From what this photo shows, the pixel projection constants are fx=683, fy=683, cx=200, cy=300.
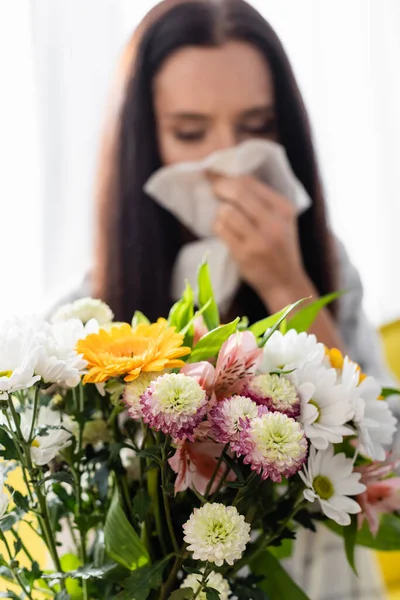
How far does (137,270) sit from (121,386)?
0.44m

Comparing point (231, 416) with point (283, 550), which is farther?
point (283, 550)

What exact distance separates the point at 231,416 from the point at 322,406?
0.09m

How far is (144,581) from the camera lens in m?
0.49

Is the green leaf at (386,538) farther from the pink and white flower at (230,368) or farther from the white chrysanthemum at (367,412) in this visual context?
A: the pink and white flower at (230,368)

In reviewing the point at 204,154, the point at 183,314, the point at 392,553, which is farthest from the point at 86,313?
the point at 392,553

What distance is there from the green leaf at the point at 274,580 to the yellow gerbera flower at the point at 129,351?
25cm

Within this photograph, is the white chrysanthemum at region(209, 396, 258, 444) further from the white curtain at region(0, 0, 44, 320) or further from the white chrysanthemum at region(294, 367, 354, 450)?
the white curtain at region(0, 0, 44, 320)

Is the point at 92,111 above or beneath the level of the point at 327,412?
A: above

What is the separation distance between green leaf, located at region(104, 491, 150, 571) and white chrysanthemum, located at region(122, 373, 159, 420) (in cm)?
10

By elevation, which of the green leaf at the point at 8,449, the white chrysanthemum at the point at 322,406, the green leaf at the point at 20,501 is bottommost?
the green leaf at the point at 20,501

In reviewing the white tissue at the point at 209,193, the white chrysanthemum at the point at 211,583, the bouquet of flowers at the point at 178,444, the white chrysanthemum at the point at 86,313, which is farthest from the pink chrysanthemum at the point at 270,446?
the white tissue at the point at 209,193

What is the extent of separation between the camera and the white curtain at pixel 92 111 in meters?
0.90

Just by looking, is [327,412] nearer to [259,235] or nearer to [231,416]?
[231,416]

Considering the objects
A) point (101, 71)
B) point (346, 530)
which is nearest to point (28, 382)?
point (346, 530)
